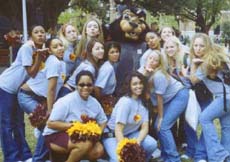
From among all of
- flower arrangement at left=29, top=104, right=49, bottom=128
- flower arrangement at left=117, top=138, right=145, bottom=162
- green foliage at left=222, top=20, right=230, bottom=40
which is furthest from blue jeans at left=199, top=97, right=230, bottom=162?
green foliage at left=222, top=20, right=230, bottom=40

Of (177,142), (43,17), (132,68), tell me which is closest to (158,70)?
(132,68)

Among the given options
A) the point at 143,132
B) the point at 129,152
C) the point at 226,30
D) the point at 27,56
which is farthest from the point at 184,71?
the point at 226,30

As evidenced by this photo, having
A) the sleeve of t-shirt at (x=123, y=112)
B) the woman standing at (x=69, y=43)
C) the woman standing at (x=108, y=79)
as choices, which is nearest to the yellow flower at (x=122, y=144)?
the sleeve of t-shirt at (x=123, y=112)

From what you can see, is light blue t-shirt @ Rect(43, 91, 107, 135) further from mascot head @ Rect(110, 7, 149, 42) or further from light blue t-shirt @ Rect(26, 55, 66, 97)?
mascot head @ Rect(110, 7, 149, 42)

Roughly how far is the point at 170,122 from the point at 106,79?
916 mm

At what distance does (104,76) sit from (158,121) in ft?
2.81

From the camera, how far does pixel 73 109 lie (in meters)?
5.46

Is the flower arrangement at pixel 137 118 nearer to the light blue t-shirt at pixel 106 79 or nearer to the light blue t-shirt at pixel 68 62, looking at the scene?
the light blue t-shirt at pixel 106 79

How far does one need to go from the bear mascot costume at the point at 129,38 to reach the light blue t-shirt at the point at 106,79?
0.86ft

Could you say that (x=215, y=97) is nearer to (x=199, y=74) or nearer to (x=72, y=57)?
(x=199, y=74)

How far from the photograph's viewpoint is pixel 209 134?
19.6 ft

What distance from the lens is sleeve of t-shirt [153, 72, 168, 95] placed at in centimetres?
600

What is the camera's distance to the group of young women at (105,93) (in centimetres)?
551

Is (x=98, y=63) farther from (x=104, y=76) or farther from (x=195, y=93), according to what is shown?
(x=195, y=93)
